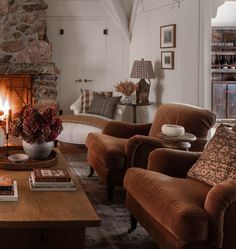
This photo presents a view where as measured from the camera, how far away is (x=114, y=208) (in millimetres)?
4312

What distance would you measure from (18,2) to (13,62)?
0.90m

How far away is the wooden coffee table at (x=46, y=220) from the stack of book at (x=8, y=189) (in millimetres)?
41

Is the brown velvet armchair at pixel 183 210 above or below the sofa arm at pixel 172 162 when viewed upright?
below

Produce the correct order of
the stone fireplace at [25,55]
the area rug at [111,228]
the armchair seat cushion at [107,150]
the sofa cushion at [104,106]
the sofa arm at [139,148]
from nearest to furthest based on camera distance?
the area rug at [111,228] → the sofa arm at [139,148] → the armchair seat cushion at [107,150] → the sofa cushion at [104,106] → the stone fireplace at [25,55]

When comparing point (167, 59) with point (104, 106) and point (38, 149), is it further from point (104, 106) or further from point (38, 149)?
point (38, 149)

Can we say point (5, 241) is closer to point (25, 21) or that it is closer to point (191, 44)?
point (191, 44)

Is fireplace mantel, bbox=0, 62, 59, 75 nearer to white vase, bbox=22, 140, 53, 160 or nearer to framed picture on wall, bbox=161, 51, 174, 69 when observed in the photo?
framed picture on wall, bbox=161, 51, 174, 69

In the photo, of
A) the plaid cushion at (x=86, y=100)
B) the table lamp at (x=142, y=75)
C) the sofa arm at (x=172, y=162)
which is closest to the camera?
the sofa arm at (x=172, y=162)

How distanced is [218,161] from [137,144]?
1.10 m

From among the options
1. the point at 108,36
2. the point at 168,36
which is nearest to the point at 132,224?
the point at 168,36

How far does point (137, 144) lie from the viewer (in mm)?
4227

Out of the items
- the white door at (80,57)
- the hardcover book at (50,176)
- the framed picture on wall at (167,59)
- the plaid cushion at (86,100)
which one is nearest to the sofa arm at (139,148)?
the hardcover book at (50,176)

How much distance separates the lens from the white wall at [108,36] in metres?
8.12

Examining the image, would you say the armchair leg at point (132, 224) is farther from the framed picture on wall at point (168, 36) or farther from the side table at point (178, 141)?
the framed picture on wall at point (168, 36)
